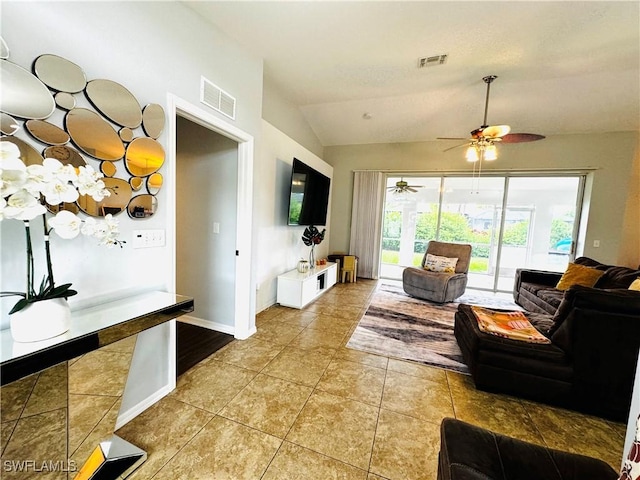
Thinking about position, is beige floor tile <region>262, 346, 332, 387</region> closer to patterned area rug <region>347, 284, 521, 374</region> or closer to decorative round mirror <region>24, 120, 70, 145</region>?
patterned area rug <region>347, 284, 521, 374</region>

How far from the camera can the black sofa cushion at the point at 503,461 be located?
908 millimetres

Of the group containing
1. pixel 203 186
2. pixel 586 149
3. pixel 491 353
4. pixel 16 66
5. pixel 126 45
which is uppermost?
pixel 586 149

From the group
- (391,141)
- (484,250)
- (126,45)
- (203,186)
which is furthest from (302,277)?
(484,250)

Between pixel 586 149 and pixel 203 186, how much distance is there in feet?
20.7

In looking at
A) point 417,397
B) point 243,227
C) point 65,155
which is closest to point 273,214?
point 243,227

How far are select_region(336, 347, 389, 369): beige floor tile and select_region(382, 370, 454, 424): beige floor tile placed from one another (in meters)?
0.17

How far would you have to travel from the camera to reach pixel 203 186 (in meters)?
2.88

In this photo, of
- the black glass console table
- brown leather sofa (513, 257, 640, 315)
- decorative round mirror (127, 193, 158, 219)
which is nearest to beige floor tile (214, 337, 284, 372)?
the black glass console table

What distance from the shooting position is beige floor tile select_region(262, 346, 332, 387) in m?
2.14

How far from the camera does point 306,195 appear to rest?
412cm

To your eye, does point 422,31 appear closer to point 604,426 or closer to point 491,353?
point 491,353

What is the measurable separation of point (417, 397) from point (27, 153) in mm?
2737

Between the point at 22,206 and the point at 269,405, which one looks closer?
the point at 22,206

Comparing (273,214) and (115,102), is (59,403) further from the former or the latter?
(273,214)
